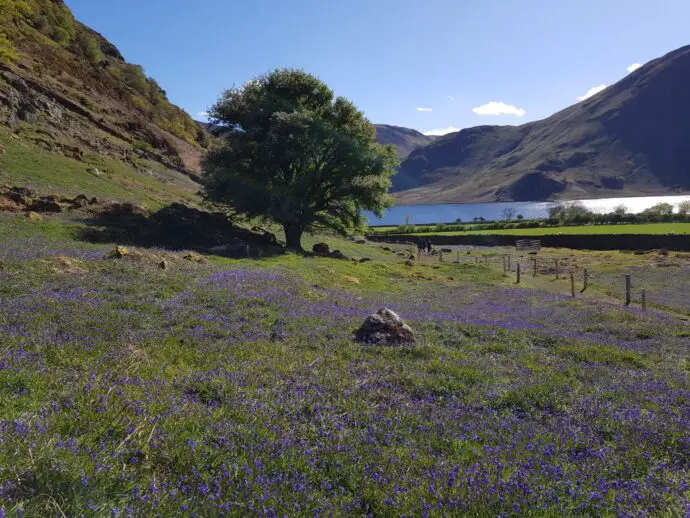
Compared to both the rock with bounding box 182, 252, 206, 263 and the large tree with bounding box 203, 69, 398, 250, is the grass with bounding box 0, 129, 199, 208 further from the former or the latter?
the rock with bounding box 182, 252, 206, 263

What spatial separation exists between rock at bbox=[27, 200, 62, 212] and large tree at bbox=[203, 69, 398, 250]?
1159 centimetres

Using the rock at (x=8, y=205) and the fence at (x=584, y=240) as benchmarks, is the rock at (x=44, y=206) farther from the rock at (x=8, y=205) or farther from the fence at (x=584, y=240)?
the fence at (x=584, y=240)

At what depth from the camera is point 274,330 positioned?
1200 cm

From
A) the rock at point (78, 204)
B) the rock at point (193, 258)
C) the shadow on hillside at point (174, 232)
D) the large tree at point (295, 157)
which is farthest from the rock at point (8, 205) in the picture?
the large tree at point (295, 157)

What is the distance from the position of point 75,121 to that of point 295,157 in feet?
113

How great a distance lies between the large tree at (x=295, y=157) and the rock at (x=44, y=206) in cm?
1159

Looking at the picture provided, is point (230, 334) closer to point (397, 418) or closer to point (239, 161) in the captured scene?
point (397, 418)

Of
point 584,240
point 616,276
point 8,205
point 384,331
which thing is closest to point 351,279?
point 384,331

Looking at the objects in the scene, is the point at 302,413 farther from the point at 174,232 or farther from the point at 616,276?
the point at 616,276

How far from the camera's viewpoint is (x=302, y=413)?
6633mm

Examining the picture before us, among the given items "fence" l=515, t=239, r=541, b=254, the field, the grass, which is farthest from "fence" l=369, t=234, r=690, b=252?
the field

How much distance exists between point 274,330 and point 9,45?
6286 cm

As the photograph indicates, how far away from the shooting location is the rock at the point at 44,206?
28.1m

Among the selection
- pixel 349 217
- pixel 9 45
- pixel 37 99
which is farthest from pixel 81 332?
pixel 9 45
